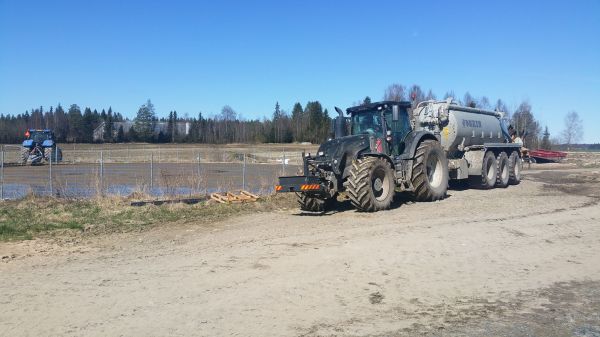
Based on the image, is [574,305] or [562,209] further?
[562,209]

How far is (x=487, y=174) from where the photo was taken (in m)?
20.3

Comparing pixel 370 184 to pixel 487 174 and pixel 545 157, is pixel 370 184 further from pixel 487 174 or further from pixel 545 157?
pixel 545 157

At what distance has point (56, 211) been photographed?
44.2 ft

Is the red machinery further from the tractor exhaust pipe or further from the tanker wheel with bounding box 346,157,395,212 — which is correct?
the tanker wheel with bounding box 346,157,395,212

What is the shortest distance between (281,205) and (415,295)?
358 inches

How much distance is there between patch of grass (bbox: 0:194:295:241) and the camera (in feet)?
36.8

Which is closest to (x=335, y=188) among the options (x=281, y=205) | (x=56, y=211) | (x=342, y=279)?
(x=281, y=205)

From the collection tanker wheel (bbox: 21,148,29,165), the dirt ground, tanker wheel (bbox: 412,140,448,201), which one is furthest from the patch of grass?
tanker wheel (bbox: 21,148,29,165)

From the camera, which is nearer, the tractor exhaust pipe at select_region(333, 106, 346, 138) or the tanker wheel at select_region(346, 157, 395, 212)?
the tanker wheel at select_region(346, 157, 395, 212)

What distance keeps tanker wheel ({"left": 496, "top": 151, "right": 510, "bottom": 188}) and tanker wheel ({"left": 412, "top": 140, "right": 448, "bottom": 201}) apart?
5.10 m

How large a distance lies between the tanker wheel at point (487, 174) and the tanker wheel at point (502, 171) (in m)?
0.17

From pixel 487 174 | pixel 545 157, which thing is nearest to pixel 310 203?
pixel 487 174

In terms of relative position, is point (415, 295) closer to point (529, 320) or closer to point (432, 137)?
point (529, 320)

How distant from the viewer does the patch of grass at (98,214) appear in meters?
11.2
